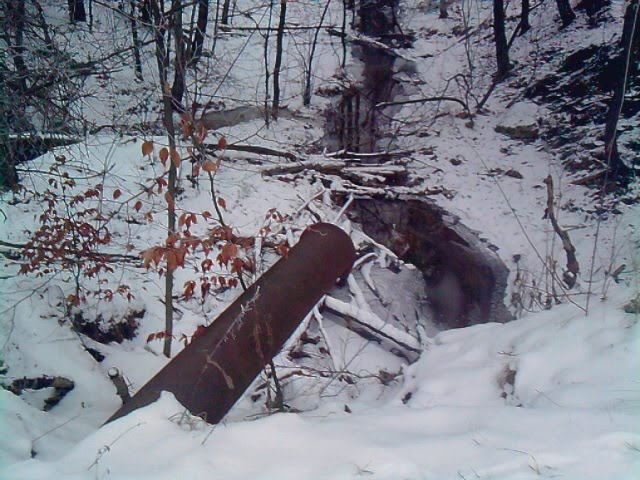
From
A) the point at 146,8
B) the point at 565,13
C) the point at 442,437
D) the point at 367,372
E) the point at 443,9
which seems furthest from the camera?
the point at 443,9

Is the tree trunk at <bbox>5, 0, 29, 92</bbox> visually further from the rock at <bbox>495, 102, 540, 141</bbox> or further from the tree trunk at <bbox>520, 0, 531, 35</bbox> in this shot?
the tree trunk at <bbox>520, 0, 531, 35</bbox>

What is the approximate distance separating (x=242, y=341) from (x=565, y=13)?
37.5 ft

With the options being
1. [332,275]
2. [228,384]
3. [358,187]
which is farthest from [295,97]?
[228,384]

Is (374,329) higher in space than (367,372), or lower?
higher

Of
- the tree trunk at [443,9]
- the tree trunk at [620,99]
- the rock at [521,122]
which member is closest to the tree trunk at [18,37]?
the tree trunk at [620,99]

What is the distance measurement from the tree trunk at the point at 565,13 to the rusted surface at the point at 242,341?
990cm

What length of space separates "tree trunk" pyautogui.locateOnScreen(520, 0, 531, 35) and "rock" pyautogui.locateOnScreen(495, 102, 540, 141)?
10.4 ft

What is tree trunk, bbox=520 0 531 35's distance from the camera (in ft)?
39.5

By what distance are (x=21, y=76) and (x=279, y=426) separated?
2730mm

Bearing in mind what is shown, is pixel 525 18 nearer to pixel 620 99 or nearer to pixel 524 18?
pixel 524 18

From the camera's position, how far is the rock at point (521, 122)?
936 cm

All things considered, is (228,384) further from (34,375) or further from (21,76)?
(21,76)

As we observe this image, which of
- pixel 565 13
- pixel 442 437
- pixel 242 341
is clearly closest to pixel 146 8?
pixel 242 341

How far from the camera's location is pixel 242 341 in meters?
3.32
